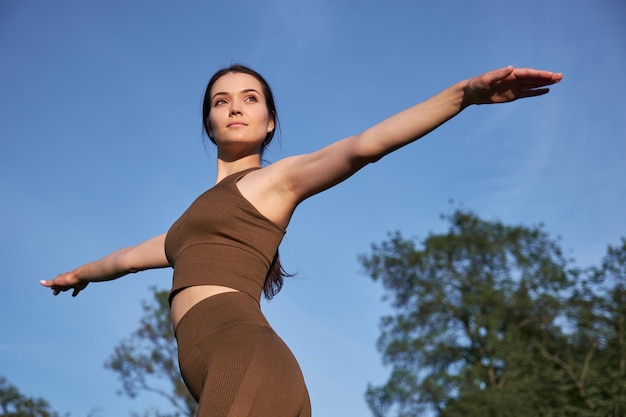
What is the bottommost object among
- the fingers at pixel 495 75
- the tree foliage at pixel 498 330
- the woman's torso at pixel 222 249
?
the woman's torso at pixel 222 249

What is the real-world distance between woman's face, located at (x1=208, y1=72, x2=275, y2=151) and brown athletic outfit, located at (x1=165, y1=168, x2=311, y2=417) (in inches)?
13.0

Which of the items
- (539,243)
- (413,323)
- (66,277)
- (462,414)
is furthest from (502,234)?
(66,277)

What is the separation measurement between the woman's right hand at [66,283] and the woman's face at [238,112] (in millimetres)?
1430

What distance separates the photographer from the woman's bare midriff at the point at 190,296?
268cm

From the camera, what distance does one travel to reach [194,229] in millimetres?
2863

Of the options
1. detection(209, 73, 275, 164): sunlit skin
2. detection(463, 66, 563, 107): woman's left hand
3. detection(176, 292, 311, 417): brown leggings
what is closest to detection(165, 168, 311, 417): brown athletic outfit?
detection(176, 292, 311, 417): brown leggings

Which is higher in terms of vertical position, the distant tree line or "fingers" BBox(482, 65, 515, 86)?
the distant tree line

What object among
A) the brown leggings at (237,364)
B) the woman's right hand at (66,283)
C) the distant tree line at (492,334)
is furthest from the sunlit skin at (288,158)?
the distant tree line at (492,334)

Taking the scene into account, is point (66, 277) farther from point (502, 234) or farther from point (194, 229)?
point (502, 234)

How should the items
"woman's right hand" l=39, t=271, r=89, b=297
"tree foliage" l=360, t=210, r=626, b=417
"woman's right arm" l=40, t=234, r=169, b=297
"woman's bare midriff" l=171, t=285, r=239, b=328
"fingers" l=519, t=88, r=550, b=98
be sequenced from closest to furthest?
1. "fingers" l=519, t=88, r=550, b=98
2. "woman's bare midriff" l=171, t=285, r=239, b=328
3. "woman's right arm" l=40, t=234, r=169, b=297
4. "woman's right hand" l=39, t=271, r=89, b=297
5. "tree foliage" l=360, t=210, r=626, b=417

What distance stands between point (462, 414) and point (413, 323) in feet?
21.2

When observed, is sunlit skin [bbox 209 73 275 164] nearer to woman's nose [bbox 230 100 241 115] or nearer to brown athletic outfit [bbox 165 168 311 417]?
woman's nose [bbox 230 100 241 115]

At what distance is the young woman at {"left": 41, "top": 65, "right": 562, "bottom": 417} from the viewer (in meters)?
2.33

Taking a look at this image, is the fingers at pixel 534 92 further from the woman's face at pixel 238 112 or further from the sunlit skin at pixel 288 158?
the woman's face at pixel 238 112
